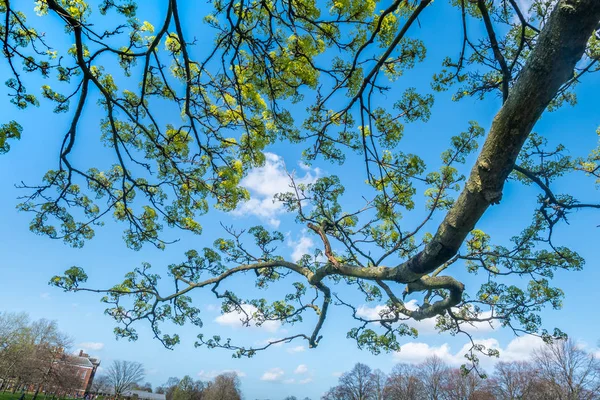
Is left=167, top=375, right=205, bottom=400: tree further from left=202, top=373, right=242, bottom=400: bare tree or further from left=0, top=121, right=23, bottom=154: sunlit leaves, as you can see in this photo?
left=0, top=121, right=23, bottom=154: sunlit leaves

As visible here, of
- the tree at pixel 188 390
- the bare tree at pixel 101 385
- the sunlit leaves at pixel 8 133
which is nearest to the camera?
the sunlit leaves at pixel 8 133

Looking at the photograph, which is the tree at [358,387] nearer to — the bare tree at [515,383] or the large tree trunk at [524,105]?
the bare tree at [515,383]

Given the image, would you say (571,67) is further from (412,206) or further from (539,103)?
(412,206)

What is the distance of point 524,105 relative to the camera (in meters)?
1.64

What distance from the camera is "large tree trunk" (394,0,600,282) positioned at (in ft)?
4.78

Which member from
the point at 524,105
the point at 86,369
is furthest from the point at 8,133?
the point at 86,369

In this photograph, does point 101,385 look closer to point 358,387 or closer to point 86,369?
point 86,369

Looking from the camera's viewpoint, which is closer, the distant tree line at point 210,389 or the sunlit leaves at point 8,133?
the sunlit leaves at point 8,133

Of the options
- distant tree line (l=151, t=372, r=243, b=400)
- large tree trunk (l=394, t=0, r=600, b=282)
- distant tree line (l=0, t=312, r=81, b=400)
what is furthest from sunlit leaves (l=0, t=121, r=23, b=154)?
distant tree line (l=151, t=372, r=243, b=400)

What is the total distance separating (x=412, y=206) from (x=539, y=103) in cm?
266

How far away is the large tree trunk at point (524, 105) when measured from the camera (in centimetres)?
146

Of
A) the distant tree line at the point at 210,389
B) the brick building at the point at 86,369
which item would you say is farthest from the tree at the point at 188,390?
the brick building at the point at 86,369

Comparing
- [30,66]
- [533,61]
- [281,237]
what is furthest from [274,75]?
[281,237]

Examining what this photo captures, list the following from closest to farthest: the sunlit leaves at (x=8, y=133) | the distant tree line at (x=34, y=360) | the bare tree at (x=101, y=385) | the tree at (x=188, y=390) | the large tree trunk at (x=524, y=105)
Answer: the large tree trunk at (x=524, y=105) < the sunlit leaves at (x=8, y=133) < the distant tree line at (x=34, y=360) < the tree at (x=188, y=390) < the bare tree at (x=101, y=385)
